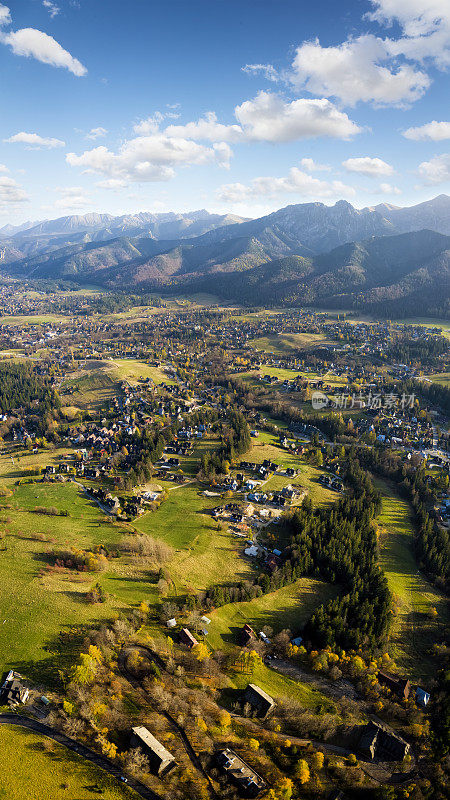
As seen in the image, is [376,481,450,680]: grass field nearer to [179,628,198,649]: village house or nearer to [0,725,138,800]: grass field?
[179,628,198,649]: village house

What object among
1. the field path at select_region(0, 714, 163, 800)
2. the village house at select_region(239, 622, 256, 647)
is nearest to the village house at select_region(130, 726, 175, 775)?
the field path at select_region(0, 714, 163, 800)

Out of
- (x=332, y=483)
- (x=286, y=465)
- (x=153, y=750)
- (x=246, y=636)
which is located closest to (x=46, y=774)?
(x=153, y=750)

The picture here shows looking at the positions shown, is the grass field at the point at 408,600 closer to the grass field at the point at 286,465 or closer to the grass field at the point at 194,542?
the grass field at the point at 286,465

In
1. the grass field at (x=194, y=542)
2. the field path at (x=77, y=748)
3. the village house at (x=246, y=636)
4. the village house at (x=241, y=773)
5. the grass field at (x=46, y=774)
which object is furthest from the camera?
the grass field at (x=194, y=542)

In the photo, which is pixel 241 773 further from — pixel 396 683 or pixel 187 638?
pixel 396 683

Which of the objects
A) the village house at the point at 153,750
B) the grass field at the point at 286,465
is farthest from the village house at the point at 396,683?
the grass field at the point at 286,465

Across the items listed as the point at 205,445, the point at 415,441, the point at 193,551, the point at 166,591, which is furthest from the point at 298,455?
the point at 166,591
